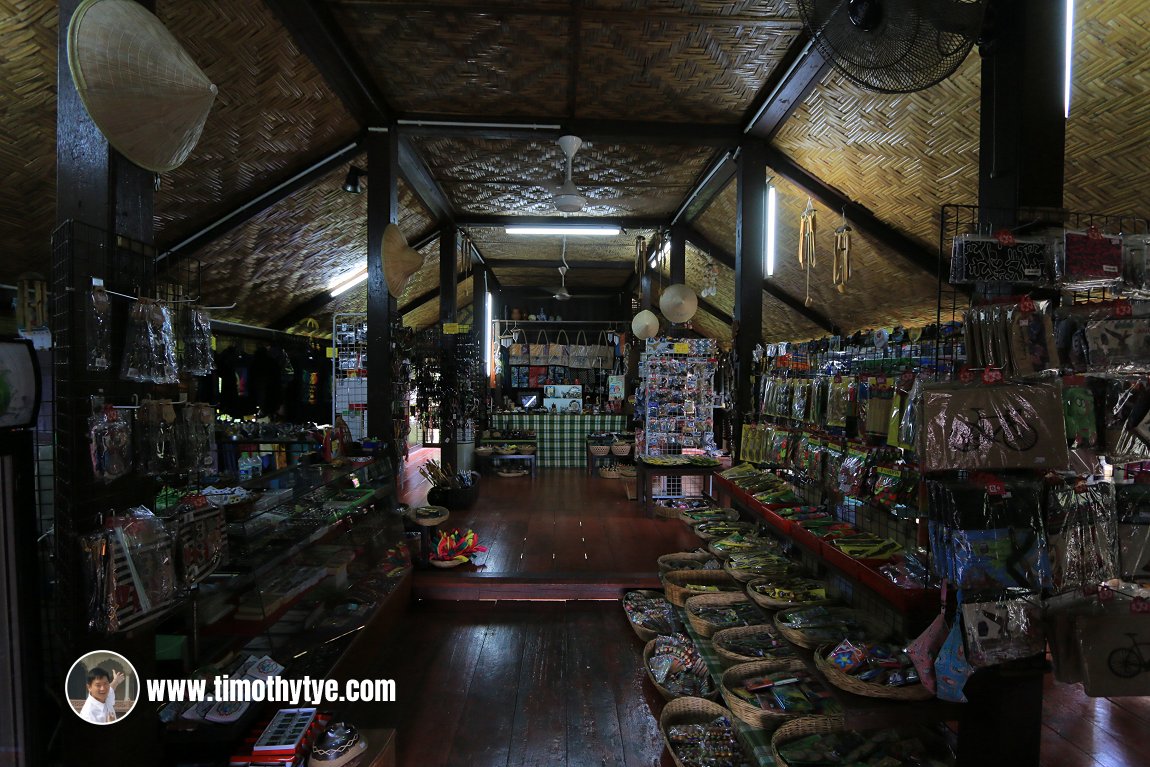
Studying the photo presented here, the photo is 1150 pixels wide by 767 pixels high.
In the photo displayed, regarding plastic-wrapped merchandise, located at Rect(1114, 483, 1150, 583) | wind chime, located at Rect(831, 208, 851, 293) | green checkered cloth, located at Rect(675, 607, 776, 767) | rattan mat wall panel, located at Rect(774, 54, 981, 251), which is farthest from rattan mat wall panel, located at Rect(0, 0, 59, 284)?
wind chime, located at Rect(831, 208, 851, 293)

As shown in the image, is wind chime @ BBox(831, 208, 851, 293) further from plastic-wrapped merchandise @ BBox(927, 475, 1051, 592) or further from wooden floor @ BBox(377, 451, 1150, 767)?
plastic-wrapped merchandise @ BBox(927, 475, 1051, 592)

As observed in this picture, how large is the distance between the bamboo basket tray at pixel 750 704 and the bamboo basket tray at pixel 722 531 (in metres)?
1.46

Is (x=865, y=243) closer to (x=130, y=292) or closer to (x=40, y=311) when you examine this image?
(x=130, y=292)

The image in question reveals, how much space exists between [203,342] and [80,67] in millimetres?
1120

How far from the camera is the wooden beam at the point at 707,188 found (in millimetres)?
6448

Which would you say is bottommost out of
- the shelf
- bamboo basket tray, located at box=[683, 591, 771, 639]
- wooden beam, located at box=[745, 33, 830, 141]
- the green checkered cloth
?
the green checkered cloth

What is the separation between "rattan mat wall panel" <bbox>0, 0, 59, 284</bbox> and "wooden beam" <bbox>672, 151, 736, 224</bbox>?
5.49m

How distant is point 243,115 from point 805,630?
18.0 ft

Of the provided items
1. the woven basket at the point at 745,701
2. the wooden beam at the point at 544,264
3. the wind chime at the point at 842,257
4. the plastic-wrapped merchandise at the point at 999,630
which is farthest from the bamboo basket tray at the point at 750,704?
the wooden beam at the point at 544,264

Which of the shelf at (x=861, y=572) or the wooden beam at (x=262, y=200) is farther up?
the wooden beam at (x=262, y=200)

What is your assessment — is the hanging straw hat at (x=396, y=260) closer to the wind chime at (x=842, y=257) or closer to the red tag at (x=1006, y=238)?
the wind chime at (x=842, y=257)

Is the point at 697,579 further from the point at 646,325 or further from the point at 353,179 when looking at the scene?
the point at 353,179

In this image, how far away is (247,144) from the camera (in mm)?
5012

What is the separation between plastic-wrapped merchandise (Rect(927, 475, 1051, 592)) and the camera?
1.81 metres
